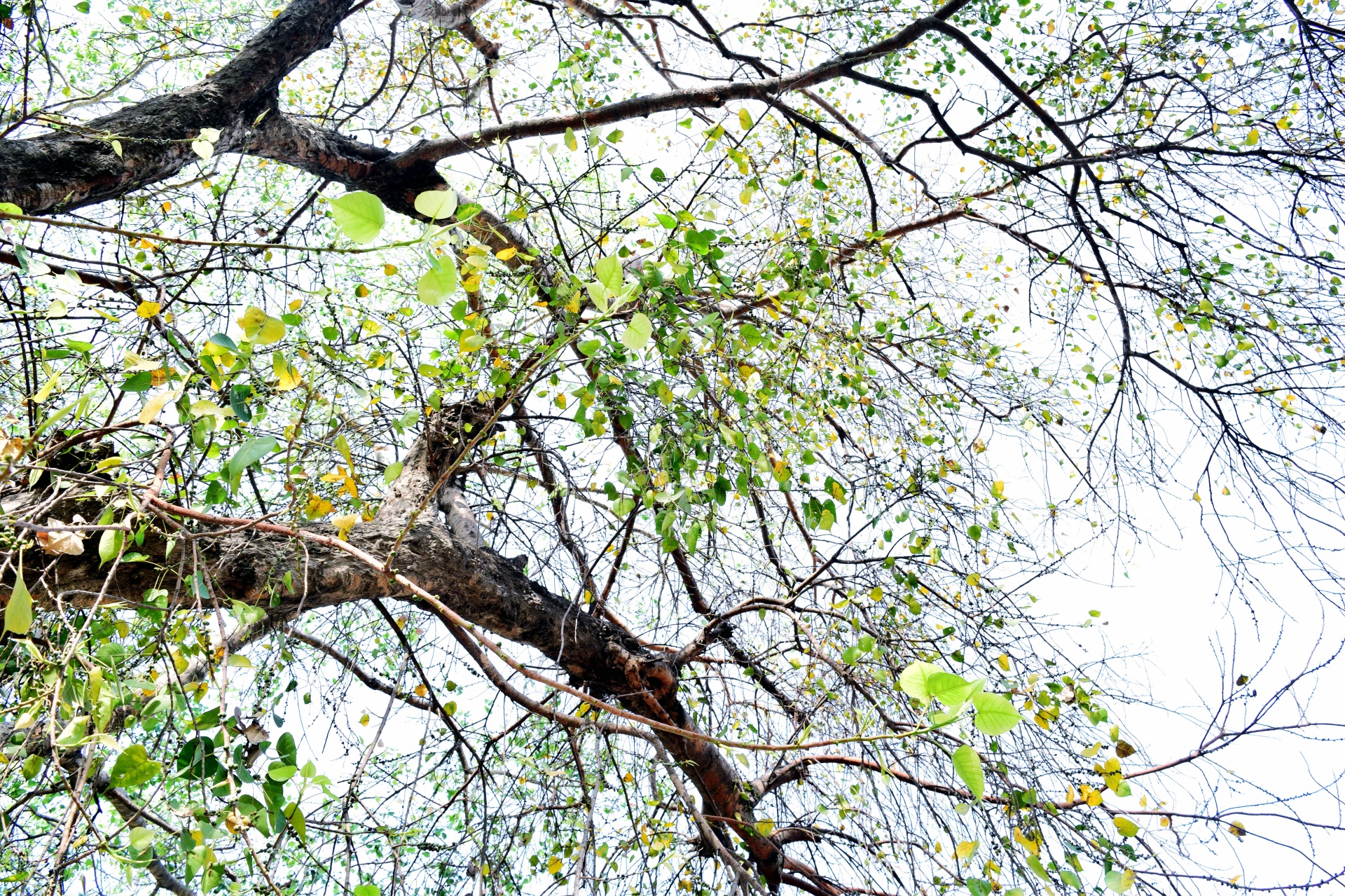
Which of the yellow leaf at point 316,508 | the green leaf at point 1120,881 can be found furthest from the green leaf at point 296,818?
the green leaf at point 1120,881

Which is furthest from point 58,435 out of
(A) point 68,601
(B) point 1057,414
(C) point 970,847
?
(B) point 1057,414

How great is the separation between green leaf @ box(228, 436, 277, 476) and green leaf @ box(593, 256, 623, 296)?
1.37ft

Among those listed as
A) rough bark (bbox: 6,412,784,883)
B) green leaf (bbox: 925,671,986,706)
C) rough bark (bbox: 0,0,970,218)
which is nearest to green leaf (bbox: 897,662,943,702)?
green leaf (bbox: 925,671,986,706)

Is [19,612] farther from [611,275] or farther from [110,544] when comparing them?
[611,275]

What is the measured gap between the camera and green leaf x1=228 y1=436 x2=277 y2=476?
0.92m

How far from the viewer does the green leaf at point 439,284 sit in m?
0.76

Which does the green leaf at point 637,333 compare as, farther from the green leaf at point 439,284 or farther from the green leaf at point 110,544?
the green leaf at point 110,544

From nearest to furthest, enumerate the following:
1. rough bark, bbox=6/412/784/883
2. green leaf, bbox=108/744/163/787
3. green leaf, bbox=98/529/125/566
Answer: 1. green leaf, bbox=108/744/163/787
2. green leaf, bbox=98/529/125/566
3. rough bark, bbox=6/412/784/883

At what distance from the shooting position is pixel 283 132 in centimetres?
299

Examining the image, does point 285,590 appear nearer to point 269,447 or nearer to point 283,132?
point 269,447

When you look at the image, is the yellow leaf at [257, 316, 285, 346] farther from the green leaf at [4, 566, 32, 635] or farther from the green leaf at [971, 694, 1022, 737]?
the green leaf at [971, 694, 1022, 737]

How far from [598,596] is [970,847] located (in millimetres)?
1574

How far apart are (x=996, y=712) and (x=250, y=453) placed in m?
0.83

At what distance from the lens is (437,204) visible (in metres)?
0.73
